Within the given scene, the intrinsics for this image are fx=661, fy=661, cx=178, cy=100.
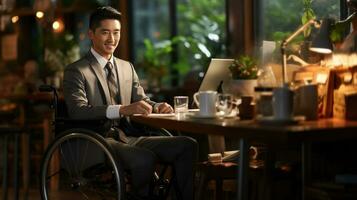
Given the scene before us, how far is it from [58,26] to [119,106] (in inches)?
156

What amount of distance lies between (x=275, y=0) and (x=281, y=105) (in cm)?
305

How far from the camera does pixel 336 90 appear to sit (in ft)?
9.07

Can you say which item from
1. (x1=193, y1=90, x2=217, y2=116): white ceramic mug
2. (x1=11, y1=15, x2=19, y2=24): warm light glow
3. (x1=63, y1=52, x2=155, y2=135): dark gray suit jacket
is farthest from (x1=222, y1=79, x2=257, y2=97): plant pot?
(x1=11, y1=15, x2=19, y2=24): warm light glow

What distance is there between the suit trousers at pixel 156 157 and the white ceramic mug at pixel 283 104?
90 centimetres

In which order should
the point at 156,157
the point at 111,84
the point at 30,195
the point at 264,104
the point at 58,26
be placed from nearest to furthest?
the point at 264,104, the point at 156,157, the point at 111,84, the point at 30,195, the point at 58,26

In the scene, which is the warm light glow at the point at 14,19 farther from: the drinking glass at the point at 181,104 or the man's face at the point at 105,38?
the drinking glass at the point at 181,104

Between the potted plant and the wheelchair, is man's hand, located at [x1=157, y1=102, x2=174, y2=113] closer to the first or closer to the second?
the wheelchair

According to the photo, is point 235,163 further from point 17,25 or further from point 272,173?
point 17,25

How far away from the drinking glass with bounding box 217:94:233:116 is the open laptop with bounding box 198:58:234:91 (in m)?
0.48

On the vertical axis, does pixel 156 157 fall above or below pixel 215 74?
below

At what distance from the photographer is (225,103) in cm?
276

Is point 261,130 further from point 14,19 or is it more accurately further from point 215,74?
point 14,19

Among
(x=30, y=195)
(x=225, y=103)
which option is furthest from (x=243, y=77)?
(x=30, y=195)

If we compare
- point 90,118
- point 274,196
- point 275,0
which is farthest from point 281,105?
point 275,0
